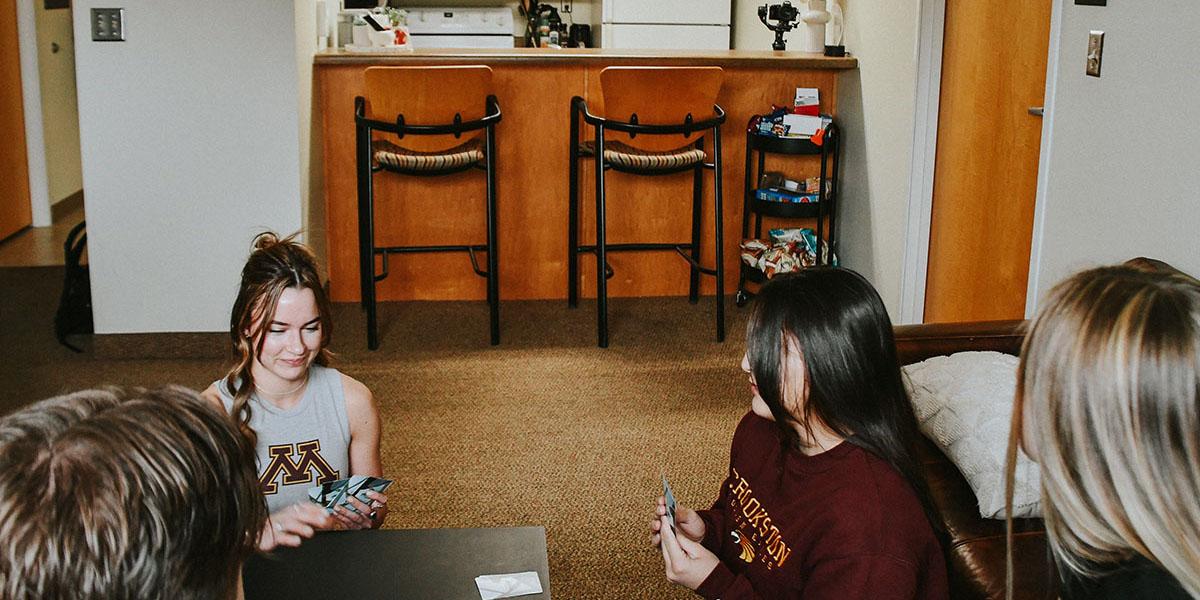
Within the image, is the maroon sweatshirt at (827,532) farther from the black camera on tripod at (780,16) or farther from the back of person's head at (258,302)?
the black camera on tripod at (780,16)

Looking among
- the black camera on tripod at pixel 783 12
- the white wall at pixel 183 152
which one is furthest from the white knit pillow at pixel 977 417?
the black camera on tripod at pixel 783 12

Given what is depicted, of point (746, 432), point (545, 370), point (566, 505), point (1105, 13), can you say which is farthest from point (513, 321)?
point (746, 432)

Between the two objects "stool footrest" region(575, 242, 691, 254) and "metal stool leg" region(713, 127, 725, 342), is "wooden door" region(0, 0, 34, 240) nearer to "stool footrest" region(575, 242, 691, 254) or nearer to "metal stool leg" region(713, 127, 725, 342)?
"stool footrest" region(575, 242, 691, 254)

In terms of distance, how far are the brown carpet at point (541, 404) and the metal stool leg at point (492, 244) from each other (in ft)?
0.33

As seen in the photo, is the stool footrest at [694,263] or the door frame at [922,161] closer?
the door frame at [922,161]

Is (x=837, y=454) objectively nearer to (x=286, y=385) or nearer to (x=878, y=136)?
(x=286, y=385)

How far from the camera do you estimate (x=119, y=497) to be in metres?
0.84

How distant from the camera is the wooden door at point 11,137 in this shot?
6.23 meters

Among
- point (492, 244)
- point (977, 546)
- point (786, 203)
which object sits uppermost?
point (786, 203)

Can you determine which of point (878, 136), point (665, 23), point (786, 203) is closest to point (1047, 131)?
point (878, 136)

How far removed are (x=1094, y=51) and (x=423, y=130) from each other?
2.29 m

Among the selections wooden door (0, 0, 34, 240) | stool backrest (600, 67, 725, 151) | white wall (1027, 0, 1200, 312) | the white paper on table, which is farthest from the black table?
wooden door (0, 0, 34, 240)

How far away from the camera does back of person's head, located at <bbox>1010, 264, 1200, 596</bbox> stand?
1.18m

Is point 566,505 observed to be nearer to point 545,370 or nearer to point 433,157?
point 545,370
